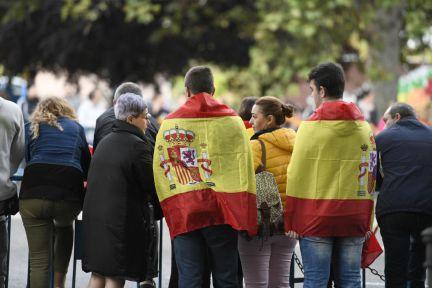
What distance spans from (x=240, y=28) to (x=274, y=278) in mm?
24796

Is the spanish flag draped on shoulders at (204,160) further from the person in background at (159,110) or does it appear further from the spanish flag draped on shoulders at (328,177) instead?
the person in background at (159,110)

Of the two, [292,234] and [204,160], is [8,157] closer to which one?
[204,160]

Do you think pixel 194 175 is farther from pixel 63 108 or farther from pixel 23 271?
pixel 23 271

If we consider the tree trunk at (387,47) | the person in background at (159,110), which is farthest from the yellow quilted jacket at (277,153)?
the person in background at (159,110)

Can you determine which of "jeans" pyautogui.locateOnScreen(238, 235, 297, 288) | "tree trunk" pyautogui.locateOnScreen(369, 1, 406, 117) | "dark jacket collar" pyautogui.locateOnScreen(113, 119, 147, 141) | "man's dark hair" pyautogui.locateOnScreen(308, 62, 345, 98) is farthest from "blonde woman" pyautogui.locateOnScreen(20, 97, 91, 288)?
"tree trunk" pyautogui.locateOnScreen(369, 1, 406, 117)

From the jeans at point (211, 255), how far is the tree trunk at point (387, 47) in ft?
61.9

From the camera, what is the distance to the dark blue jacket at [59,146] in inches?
345

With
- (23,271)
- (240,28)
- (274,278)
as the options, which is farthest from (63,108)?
(240,28)

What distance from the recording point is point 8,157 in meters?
8.92

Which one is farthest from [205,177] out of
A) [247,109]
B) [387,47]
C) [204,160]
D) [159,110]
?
[159,110]

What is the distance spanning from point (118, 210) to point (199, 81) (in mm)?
1061

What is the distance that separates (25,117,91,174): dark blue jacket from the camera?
28.7 ft

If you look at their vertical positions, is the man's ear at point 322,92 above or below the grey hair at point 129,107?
above

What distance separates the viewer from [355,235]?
7.74 meters
